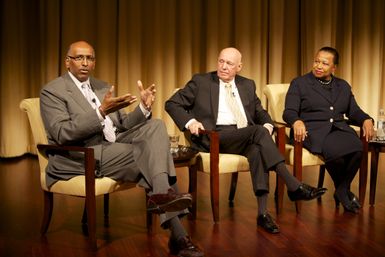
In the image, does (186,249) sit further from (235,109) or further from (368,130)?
(368,130)

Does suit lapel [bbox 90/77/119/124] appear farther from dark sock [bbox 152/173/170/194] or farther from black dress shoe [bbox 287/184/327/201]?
black dress shoe [bbox 287/184/327/201]

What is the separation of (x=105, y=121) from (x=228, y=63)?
1045mm

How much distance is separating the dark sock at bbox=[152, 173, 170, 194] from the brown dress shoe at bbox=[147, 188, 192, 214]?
70 millimetres

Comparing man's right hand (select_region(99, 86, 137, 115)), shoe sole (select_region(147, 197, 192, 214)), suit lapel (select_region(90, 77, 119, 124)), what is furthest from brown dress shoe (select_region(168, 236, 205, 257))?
suit lapel (select_region(90, 77, 119, 124))

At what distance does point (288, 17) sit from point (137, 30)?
1696 millimetres

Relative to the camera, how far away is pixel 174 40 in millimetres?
6941

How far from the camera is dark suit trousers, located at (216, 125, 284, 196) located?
13.9ft

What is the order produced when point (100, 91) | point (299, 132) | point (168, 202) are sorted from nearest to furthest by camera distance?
point (168, 202) → point (100, 91) → point (299, 132)

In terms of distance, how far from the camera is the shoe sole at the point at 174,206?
3.49m

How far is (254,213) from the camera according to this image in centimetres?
459

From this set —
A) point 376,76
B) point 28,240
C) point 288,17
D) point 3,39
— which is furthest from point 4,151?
point 376,76

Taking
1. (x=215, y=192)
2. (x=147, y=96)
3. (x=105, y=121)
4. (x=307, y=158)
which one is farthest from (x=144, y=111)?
(x=307, y=158)

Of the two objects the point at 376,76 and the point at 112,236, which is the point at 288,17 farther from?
the point at 112,236

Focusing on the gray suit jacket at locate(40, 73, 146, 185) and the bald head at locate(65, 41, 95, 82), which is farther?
the bald head at locate(65, 41, 95, 82)
